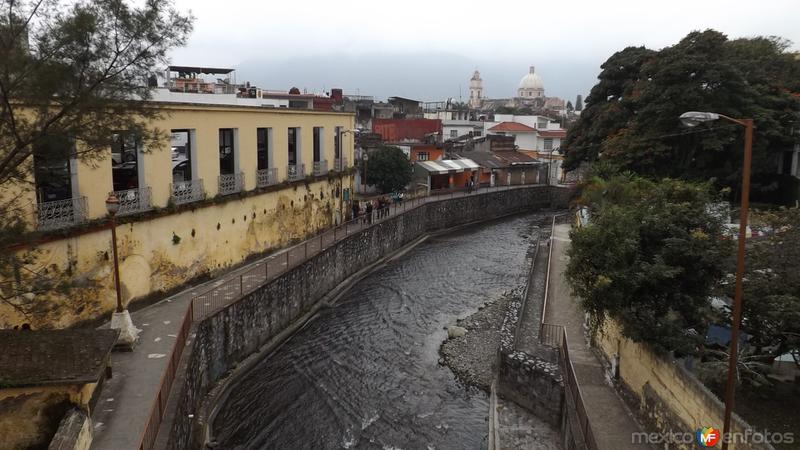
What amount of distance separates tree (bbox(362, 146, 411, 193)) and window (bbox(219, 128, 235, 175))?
58.3 ft

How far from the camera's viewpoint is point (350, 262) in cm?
2830

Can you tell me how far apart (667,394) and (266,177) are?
18269 millimetres

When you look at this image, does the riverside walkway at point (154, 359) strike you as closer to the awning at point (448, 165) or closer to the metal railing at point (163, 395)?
the metal railing at point (163, 395)

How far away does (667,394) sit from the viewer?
42.0 feet

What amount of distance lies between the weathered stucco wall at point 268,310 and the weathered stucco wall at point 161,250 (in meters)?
2.70

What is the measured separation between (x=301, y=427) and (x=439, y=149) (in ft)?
126

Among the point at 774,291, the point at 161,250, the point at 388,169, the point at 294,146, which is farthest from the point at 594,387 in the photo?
the point at 388,169

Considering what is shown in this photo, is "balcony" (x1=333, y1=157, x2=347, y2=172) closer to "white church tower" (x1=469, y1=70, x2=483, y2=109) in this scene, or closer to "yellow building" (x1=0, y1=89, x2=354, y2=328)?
"yellow building" (x1=0, y1=89, x2=354, y2=328)

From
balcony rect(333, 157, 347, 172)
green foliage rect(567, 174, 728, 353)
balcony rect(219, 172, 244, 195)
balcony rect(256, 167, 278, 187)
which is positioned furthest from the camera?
balcony rect(333, 157, 347, 172)

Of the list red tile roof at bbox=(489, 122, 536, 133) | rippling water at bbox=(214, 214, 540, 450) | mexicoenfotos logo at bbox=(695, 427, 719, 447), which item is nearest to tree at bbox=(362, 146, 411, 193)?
rippling water at bbox=(214, 214, 540, 450)

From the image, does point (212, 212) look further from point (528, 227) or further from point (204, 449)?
point (528, 227)

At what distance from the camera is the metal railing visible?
10156 mm

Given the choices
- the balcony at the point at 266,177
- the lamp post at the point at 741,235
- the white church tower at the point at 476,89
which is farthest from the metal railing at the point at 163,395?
the white church tower at the point at 476,89

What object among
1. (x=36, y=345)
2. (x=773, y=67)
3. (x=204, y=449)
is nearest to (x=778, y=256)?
(x=204, y=449)
